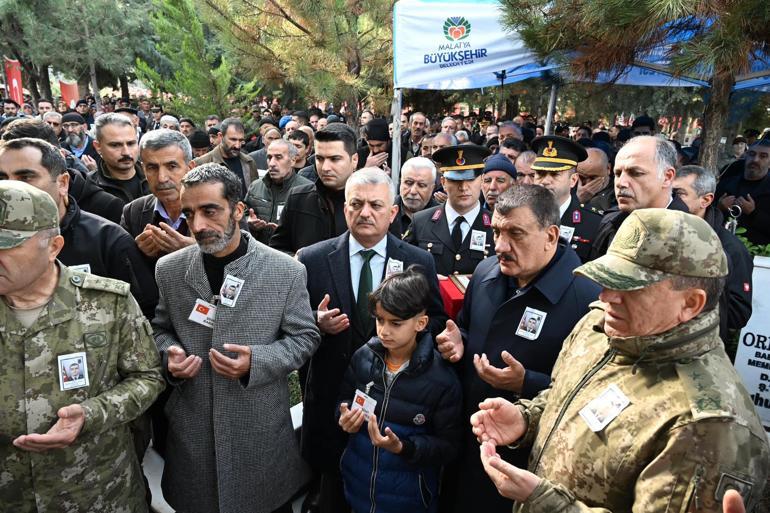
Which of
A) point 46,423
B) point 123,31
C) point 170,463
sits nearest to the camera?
point 46,423

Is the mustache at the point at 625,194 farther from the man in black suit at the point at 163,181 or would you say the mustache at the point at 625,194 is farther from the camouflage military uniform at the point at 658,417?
the man in black suit at the point at 163,181

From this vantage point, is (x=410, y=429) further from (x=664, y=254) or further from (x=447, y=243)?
(x=447, y=243)

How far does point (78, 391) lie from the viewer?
2.10 metres

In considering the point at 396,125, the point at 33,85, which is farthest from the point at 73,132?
the point at 33,85

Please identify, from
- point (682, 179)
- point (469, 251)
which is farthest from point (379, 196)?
point (682, 179)

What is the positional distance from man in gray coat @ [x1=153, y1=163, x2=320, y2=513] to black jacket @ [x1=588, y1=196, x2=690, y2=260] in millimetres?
2408

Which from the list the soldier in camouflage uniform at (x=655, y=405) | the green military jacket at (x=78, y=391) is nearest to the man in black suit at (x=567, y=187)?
the soldier in camouflage uniform at (x=655, y=405)

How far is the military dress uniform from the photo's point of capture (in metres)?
3.98

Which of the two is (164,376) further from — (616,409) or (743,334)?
(743,334)

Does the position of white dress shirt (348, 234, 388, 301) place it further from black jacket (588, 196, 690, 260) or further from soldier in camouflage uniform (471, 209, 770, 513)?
black jacket (588, 196, 690, 260)

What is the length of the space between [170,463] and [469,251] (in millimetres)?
2447

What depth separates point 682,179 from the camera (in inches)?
155

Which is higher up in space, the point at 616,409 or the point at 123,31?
the point at 123,31

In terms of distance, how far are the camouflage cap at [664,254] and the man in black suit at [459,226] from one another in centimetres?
222
